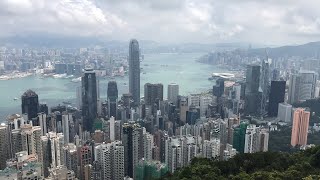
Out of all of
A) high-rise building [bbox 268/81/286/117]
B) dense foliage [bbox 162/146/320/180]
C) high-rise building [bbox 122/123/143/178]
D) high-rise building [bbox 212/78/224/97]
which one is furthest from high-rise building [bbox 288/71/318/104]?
dense foliage [bbox 162/146/320/180]

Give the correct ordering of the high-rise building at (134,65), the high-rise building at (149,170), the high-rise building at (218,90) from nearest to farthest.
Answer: the high-rise building at (149,170)
the high-rise building at (218,90)
the high-rise building at (134,65)

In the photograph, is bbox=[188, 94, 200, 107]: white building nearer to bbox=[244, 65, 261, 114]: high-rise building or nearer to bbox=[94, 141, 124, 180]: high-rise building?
bbox=[244, 65, 261, 114]: high-rise building

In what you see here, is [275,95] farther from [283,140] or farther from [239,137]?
[239,137]

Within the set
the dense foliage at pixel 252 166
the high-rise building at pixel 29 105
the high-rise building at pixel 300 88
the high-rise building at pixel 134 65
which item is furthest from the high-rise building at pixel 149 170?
the high-rise building at pixel 300 88

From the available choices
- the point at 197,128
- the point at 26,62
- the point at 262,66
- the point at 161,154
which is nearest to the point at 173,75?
the point at 262,66

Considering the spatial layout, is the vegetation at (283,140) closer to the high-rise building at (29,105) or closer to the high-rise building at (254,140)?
the high-rise building at (254,140)

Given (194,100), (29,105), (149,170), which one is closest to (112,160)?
(149,170)
